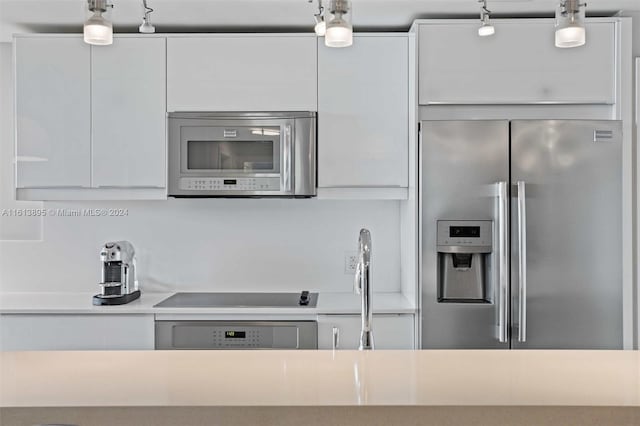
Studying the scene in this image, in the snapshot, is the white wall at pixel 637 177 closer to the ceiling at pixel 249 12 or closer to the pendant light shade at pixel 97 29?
the ceiling at pixel 249 12

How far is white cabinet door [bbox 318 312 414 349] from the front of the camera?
2684mm

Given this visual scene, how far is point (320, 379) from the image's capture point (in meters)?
1.23

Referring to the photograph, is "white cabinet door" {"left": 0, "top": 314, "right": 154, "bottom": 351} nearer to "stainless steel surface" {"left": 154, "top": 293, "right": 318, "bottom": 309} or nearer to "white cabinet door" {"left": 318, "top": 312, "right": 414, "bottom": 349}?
"stainless steel surface" {"left": 154, "top": 293, "right": 318, "bottom": 309}

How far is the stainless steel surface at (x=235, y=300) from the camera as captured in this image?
2825 millimetres

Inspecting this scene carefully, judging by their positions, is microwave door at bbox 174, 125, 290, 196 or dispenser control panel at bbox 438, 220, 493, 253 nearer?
dispenser control panel at bbox 438, 220, 493, 253

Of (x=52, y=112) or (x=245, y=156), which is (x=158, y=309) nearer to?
(x=245, y=156)

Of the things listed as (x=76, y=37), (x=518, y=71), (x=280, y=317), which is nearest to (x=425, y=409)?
(x=280, y=317)

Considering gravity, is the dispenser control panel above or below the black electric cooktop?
above

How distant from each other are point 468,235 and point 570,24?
135cm

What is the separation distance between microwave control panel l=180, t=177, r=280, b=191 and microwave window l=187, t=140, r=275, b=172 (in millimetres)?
58

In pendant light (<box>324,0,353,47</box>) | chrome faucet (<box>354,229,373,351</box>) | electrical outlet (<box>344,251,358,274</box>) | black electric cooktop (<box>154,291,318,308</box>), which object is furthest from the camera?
electrical outlet (<box>344,251,358,274</box>)

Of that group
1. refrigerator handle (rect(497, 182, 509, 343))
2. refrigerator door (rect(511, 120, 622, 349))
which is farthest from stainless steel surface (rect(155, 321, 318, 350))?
refrigerator door (rect(511, 120, 622, 349))

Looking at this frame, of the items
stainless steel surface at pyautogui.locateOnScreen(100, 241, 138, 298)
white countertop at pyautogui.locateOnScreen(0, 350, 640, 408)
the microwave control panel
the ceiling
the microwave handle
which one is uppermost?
the ceiling

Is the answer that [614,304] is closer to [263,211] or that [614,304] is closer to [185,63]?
[263,211]
